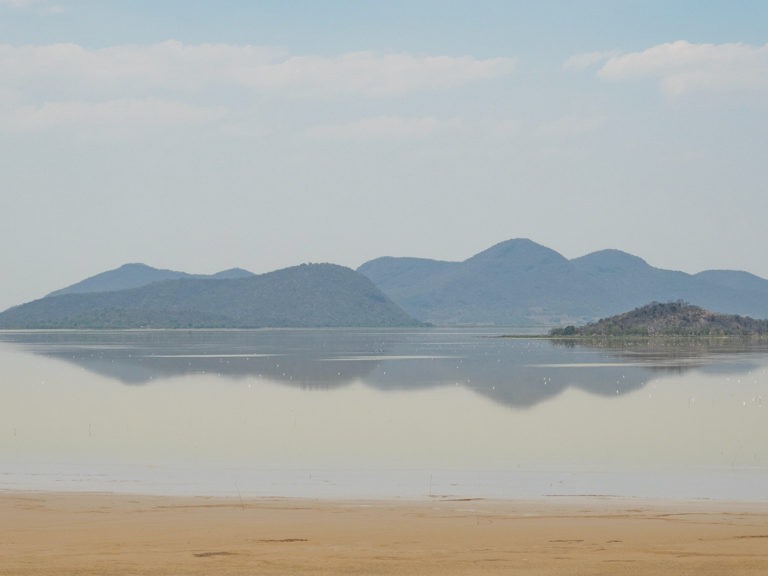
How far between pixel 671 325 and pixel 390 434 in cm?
14288

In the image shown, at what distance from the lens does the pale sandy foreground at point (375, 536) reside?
40.4 feet

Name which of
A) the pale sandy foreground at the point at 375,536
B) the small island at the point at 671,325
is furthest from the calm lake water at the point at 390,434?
the small island at the point at 671,325

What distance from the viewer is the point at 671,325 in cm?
16562

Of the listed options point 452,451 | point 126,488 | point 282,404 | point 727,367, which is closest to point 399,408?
point 282,404

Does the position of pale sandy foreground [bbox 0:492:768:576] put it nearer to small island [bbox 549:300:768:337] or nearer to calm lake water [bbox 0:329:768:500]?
calm lake water [bbox 0:329:768:500]

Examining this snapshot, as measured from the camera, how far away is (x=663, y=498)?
19.2 m

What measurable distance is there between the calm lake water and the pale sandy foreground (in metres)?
2.23

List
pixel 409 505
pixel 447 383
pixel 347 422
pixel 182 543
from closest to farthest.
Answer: pixel 182 543 < pixel 409 505 < pixel 347 422 < pixel 447 383

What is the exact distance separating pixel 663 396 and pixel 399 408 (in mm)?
12947

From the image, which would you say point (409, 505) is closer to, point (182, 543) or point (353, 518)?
point (353, 518)

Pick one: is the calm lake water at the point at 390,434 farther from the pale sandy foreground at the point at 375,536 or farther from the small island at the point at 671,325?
the small island at the point at 671,325

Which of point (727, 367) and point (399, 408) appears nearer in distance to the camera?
point (399, 408)

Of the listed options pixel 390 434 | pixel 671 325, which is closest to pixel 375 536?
pixel 390 434

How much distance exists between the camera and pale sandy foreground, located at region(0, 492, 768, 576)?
12.3 metres
